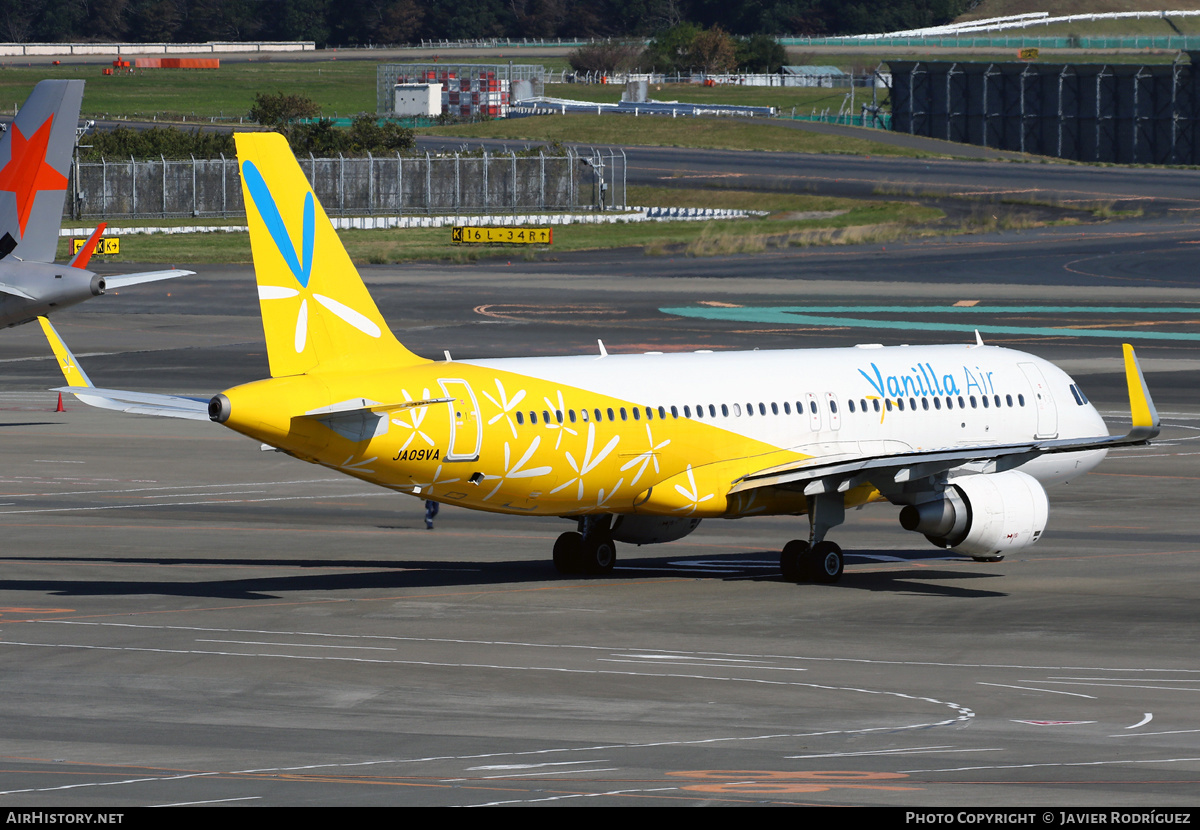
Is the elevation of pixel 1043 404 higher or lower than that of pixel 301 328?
lower

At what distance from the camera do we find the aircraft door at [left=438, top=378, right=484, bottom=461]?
31.6m

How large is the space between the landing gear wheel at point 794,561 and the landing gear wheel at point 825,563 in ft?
0.62

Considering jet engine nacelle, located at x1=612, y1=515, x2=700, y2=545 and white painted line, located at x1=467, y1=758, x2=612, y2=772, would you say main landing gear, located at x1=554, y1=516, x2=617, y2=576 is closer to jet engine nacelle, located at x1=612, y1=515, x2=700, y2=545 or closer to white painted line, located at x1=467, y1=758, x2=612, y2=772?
jet engine nacelle, located at x1=612, y1=515, x2=700, y2=545

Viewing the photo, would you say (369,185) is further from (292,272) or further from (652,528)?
(292,272)

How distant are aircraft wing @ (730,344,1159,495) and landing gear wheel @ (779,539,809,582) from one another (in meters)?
1.38

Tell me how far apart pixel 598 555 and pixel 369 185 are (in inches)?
4076

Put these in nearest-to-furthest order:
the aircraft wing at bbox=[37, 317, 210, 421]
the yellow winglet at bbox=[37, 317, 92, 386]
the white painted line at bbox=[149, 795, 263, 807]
Result: the white painted line at bbox=[149, 795, 263, 807]
the aircraft wing at bbox=[37, 317, 210, 421]
the yellow winglet at bbox=[37, 317, 92, 386]

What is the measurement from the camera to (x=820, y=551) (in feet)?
115

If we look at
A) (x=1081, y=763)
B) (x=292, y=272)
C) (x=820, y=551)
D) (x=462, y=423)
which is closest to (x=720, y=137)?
(x=820, y=551)

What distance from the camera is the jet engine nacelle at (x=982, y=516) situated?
34.1 m

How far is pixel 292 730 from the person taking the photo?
2305 cm

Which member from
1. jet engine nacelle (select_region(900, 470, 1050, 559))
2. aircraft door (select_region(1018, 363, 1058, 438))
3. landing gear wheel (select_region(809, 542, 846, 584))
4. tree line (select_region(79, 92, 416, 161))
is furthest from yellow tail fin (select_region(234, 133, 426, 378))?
tree line (select_region(79, 92, 416, 161))

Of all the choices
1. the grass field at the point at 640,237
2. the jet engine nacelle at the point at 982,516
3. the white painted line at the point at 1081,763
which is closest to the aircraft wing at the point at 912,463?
the jet engine nacelle at the point at 982,516

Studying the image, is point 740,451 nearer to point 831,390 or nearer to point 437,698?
point 831,390
